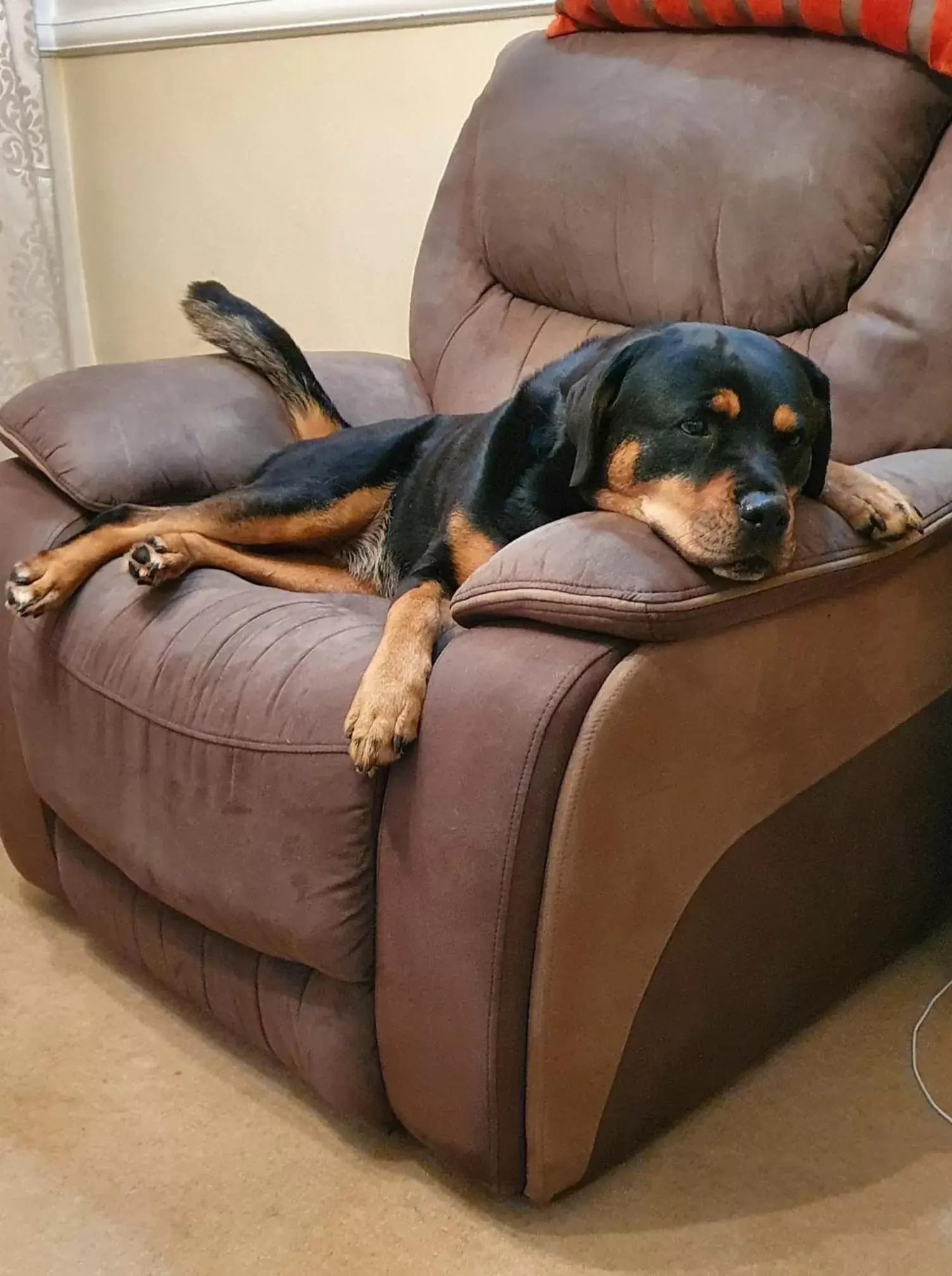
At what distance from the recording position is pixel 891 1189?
148 centimetres

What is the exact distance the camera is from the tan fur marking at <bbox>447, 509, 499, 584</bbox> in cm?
167

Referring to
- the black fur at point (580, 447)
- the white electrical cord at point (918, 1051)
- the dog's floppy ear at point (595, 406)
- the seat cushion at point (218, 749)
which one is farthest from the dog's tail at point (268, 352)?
the white electrical cord at point (918, 1051)

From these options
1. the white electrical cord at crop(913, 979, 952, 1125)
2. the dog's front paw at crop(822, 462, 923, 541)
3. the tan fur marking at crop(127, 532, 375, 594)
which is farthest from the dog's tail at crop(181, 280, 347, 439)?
the white electrical cord at crop(913, 979, 952, 1125)

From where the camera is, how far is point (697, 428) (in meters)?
1.45

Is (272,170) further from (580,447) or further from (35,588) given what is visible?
(580,447)

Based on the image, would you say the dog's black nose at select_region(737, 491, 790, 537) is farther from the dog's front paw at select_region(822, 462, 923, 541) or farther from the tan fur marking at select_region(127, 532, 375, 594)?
the tan fur marking at select_region(127, 532, 375, 594)

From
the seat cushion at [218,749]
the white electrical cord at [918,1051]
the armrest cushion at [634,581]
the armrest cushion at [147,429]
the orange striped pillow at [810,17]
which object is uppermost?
the orange striped pillow at [810,17]

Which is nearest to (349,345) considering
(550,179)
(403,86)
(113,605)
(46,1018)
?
(403,86)

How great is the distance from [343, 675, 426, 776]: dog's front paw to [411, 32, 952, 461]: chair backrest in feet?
2.73

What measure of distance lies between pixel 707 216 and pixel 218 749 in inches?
44.6

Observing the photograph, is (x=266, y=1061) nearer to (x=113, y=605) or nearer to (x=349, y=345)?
(x=113, y=605)

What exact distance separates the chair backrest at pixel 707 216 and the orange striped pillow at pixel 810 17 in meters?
0.03

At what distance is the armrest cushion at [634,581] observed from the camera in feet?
4.04

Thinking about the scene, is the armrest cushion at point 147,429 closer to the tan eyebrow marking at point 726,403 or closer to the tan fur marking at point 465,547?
the tan fur marking at point 465,547
